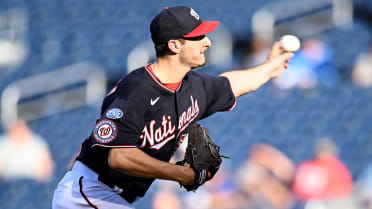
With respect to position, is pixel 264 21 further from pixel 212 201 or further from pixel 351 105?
pixel 212 201

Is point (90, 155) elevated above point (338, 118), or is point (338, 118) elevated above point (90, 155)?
point (90, 155)

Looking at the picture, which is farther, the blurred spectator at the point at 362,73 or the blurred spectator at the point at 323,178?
the blurred spectator at the point at 362,73

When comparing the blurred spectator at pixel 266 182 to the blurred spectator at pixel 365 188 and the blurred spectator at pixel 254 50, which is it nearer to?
the blurred spectator at pixel 365 188

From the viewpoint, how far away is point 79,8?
9.03 metres

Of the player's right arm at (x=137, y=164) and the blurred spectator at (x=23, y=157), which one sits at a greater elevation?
the player's right arm at (x=137, y=164)

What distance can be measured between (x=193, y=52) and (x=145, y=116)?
0.40 meters

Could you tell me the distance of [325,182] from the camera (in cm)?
552

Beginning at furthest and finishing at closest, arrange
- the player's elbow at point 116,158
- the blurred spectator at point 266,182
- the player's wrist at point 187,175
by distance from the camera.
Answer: the blurred spectator at point 266,182, the player's wrist at point 187,175, the player's elbow at point 116,158

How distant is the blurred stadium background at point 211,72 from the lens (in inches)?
258

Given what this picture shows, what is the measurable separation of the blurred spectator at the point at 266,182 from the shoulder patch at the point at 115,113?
349cm

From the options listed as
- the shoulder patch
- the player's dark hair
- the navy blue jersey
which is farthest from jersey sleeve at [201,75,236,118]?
the shoulder patch

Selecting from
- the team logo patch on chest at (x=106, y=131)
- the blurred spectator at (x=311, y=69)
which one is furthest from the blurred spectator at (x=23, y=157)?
the team logo patch on chest at (x=106, y=131)

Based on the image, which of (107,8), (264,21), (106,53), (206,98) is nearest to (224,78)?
(206,98)

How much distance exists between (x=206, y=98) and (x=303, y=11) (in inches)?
158
